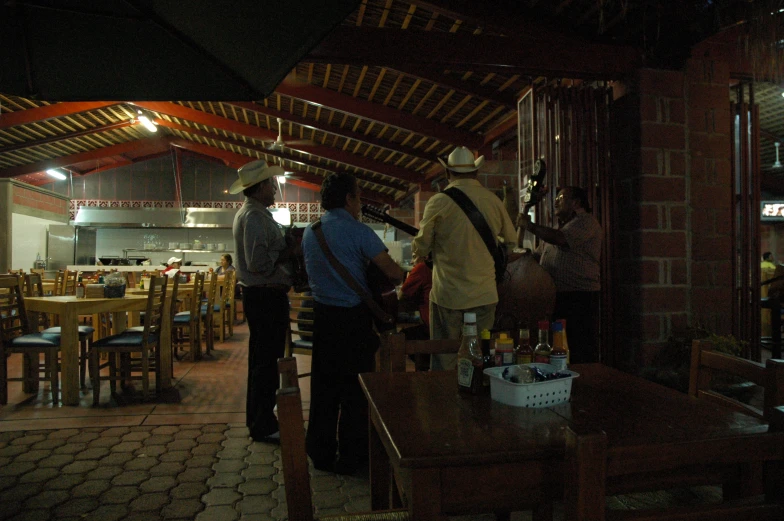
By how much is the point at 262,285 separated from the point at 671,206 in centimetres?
272

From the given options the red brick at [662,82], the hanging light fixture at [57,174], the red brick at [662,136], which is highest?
the hanging light fixture at [57,174]

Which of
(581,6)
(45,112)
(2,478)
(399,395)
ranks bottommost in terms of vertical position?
(2,478)

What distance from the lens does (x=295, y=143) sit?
10.3 metres

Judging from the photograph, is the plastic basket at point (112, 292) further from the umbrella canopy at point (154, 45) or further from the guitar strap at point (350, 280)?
the guitar strap at point (350, 280)

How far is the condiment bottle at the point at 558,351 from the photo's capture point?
5.18 feet

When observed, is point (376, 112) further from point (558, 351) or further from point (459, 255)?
point (558, 351)

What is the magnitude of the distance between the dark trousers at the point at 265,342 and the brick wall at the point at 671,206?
92.0 inches

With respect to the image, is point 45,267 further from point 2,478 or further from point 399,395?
point 399,395

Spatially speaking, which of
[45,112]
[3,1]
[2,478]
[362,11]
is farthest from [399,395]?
[45,112]

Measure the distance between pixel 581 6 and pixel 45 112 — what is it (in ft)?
30.8

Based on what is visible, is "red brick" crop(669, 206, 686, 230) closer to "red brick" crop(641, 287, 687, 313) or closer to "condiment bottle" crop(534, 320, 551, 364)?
"red brick" crop(641, 287, 687, 313)

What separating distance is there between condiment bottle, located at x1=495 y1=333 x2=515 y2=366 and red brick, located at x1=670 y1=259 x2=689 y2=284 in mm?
2579

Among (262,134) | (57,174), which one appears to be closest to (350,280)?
(262,134)

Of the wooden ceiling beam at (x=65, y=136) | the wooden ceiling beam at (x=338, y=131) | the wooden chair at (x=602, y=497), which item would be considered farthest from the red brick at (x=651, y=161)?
the wooden ceiling beam at (x=65, y=136)
